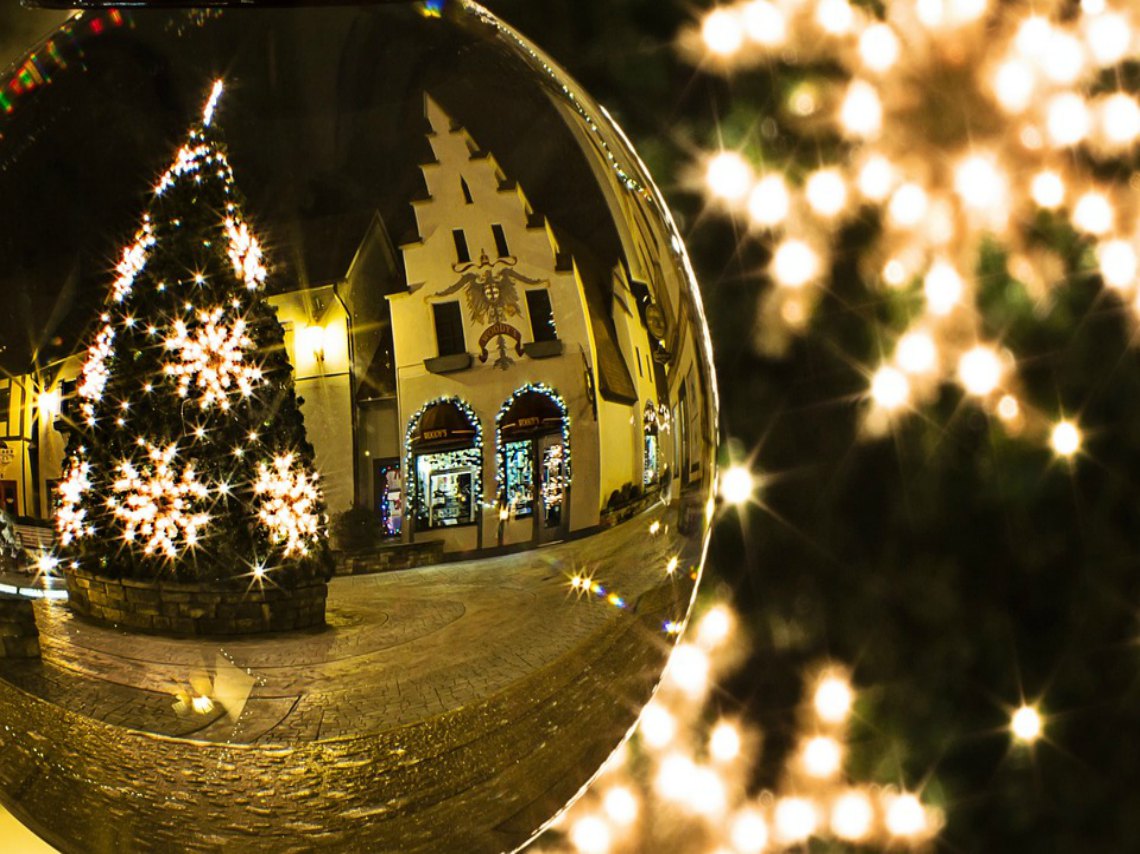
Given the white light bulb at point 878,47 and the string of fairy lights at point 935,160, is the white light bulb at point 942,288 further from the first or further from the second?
the white light bulb at point 878,47

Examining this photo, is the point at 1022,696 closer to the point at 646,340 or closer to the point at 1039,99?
the point at 1039,99

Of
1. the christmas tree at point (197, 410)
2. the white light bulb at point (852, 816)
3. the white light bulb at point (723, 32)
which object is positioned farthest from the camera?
the white light bulb at point (852, 816)

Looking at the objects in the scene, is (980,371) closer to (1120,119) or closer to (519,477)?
(1120,119)

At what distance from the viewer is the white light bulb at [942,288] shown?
810 millimetres

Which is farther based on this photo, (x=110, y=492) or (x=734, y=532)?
(x=734, y=532)

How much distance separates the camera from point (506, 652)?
26cm

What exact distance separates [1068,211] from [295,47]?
787 millimetres

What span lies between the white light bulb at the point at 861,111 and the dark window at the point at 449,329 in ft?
2.08

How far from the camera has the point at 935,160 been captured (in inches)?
31.4

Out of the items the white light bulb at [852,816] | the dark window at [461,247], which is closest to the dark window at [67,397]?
the dark window at [461,247]

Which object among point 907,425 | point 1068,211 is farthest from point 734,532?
point 1068,211

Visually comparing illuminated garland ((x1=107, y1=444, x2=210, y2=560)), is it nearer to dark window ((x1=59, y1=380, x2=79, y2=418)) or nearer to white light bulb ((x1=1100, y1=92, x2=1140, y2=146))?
dark window ((x1=59, y1=380, x2=79, y2=418))

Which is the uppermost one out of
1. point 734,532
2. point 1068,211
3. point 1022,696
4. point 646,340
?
point 1068,211

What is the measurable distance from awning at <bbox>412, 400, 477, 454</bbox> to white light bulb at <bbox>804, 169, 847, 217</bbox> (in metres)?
0.62
